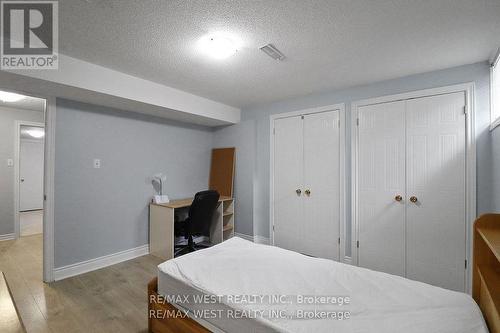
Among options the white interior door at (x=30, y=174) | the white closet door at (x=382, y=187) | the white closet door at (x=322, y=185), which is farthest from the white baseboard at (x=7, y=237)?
the white closet door at (x=382, y=187)

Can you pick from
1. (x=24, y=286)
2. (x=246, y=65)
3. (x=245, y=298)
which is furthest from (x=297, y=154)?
(x=24, y=286)

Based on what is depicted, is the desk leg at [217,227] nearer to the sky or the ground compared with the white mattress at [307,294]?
nearer to the ground

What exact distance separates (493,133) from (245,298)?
2.64 meters

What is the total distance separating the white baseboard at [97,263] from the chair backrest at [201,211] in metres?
0.86

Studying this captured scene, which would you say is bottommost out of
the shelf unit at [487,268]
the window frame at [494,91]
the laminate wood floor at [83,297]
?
the laminate wood floor at [83,297]

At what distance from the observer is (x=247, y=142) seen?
3.88 meters

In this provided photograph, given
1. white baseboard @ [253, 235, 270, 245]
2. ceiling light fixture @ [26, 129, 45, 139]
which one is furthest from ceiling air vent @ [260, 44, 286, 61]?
ceiling light fixture @ [26, 129, 45, 139]

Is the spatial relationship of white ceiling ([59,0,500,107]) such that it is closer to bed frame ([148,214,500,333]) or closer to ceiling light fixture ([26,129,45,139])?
bed frame ([148,214,500,333])

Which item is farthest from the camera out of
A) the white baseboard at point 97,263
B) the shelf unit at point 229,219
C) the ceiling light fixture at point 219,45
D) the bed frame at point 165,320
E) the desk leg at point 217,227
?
the shelf unit at point 229,219

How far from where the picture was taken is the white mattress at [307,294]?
1080mm

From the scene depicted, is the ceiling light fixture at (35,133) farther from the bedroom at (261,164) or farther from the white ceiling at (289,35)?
the white ceiling at (289,35)

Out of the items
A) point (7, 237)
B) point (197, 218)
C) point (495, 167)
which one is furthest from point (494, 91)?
point (7, 237)

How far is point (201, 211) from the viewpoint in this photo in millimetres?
3131

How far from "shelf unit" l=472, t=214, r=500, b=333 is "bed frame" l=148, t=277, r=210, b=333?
1.48m
